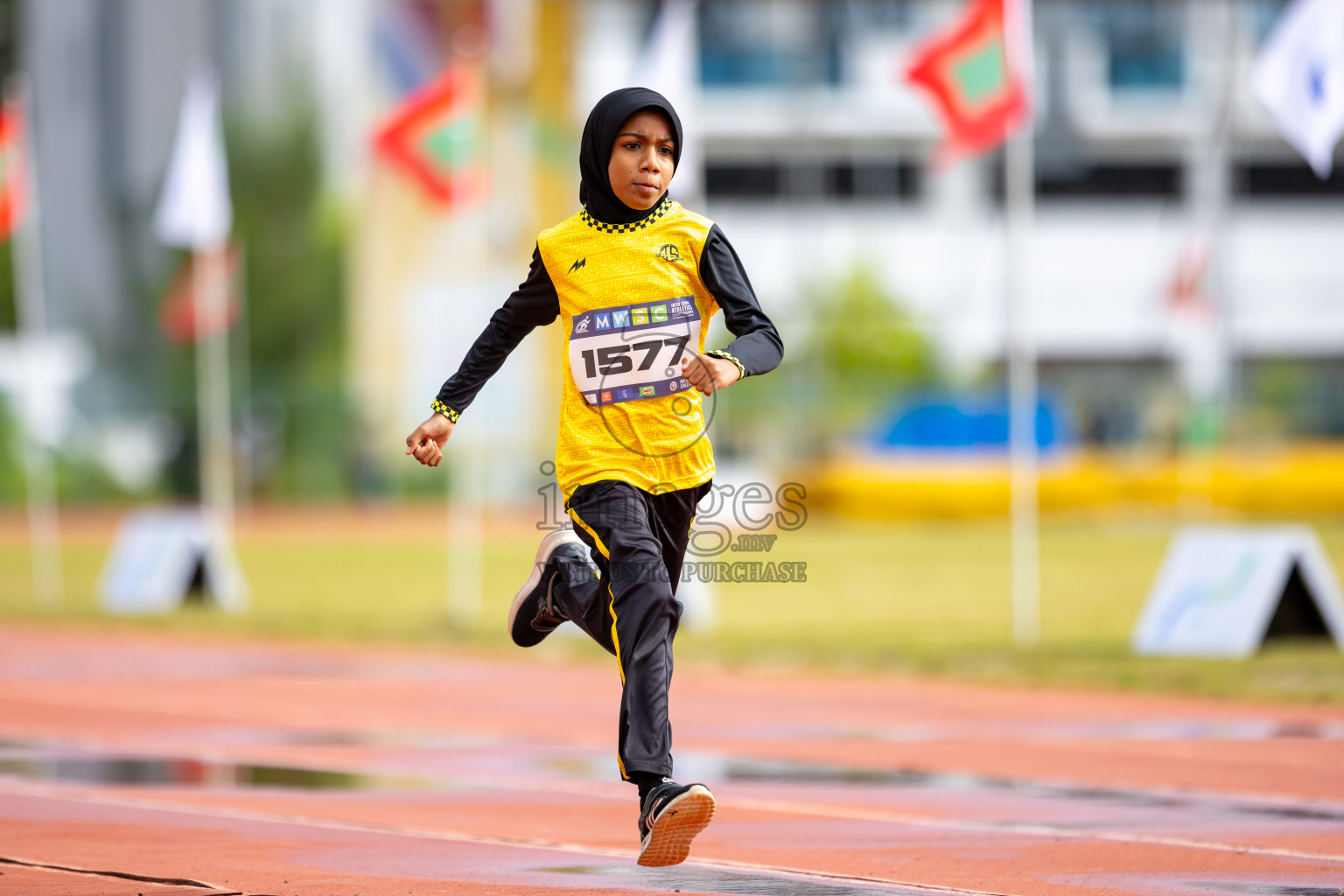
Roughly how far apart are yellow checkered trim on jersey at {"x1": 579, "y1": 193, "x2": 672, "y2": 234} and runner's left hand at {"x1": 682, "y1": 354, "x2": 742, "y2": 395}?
2.12ft

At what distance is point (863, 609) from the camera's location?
18094 millimetres

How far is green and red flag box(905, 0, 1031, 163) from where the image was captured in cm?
1579

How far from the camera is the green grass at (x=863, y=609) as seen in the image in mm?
12156

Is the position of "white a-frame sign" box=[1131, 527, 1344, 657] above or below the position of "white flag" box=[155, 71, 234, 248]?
below

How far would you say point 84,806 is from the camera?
6.86 meters

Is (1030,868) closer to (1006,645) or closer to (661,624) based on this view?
(661,624)

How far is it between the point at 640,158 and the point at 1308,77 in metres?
8.93

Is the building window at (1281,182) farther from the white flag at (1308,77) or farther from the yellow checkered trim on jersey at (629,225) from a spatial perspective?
the yellow checkered trim on jersey at (629,225)

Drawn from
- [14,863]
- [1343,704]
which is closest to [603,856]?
[14,863]

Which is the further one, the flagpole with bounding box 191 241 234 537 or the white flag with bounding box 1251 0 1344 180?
the flagpole with bounding box 191 241 234 537

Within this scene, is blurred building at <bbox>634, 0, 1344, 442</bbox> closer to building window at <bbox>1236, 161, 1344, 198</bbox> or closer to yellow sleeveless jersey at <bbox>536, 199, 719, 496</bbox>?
building window at <bbox>1236, 161, 1344, 198</bbox>

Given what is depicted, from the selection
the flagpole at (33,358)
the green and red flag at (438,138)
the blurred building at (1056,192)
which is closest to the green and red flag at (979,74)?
the green and red flag at (438,138)

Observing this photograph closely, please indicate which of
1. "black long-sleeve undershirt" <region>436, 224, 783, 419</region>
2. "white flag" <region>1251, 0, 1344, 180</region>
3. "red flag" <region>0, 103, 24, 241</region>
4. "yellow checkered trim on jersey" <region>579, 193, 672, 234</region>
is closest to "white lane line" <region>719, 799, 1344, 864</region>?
"black long-sleeve undershirt" <region>436, 224, 783, 419</region>

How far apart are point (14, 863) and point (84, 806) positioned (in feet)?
4.25
